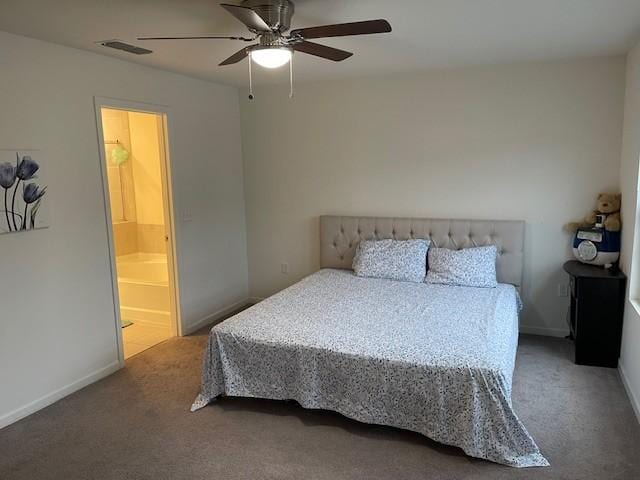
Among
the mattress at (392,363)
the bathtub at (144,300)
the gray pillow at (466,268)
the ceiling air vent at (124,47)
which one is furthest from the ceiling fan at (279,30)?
the bathtub at (144,300)

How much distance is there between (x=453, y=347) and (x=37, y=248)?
2740 millimetres

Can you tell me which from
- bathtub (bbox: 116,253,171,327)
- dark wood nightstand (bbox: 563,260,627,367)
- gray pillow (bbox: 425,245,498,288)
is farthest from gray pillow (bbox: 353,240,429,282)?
bathtub (bbox: 116,253,171,327)

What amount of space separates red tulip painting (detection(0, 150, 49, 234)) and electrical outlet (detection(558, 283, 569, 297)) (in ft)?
13.6

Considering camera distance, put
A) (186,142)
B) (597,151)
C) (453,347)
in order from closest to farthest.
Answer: (453,347) → (597,151) → (186,142)

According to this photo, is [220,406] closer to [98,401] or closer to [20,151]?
[98,401]

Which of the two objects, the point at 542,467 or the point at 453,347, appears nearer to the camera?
the point at 542,467

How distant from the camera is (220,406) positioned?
3.21 m

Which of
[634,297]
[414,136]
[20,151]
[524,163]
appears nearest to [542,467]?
[634,297]

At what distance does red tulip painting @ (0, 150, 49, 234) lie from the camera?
116 inches

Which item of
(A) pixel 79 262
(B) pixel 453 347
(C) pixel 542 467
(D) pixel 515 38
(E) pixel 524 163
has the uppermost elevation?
(D) pixel 515 38

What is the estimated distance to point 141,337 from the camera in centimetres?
461

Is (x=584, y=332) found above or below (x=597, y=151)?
below

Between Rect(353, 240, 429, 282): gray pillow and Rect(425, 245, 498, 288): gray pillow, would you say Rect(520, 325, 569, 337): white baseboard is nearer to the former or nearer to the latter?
Rect(425, 245, 498, 288): gray pillow

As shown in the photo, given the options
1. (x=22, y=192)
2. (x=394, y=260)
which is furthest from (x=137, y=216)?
A: (x=394, y=260)
